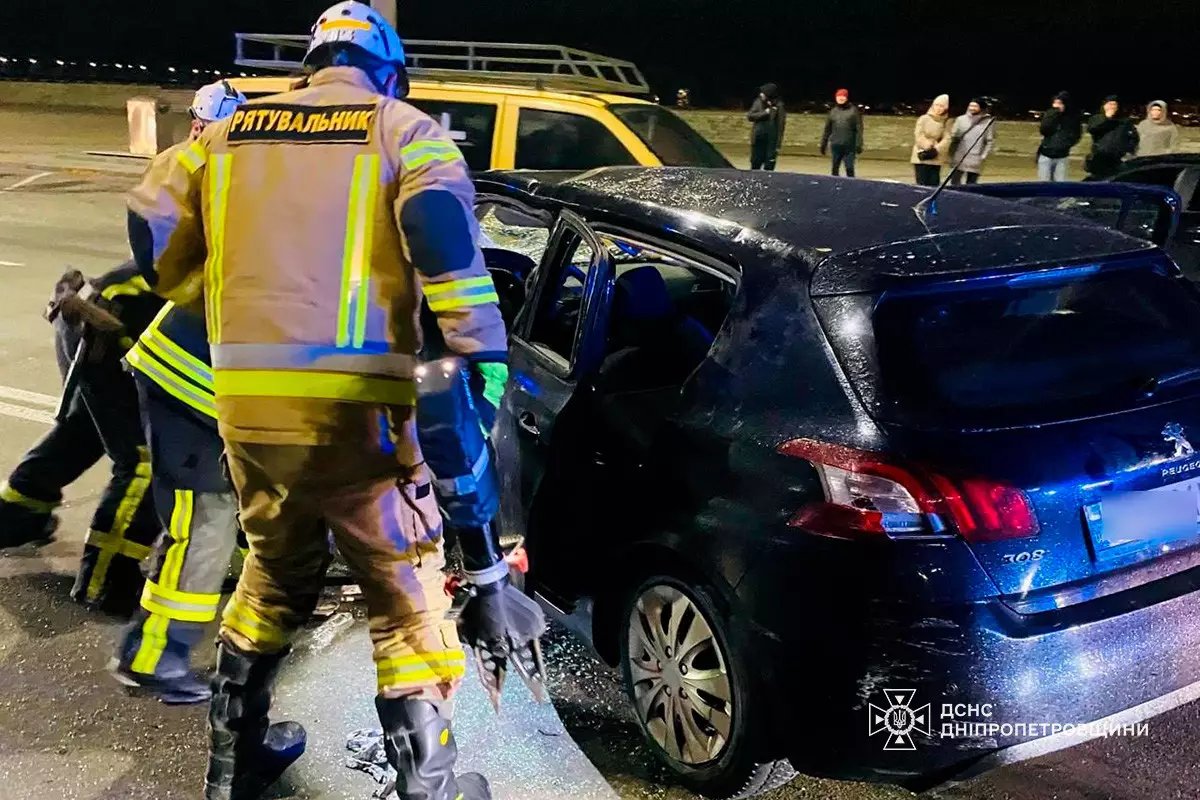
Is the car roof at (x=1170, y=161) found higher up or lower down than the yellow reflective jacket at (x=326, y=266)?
higher up

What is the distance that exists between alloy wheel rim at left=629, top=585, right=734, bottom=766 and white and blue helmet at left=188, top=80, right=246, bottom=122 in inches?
74.6

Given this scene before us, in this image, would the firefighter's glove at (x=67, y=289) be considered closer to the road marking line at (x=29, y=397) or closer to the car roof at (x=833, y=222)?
the car roof at (x=833, y=222)

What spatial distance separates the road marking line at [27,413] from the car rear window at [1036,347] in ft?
15.6

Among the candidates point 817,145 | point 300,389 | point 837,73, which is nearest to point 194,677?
point 300,389

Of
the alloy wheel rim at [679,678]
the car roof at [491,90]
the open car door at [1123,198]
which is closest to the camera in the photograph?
the alloy wheel rim at [679,678]

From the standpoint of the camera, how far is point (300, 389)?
2496mm

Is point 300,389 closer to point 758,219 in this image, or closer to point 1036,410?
point 758,219

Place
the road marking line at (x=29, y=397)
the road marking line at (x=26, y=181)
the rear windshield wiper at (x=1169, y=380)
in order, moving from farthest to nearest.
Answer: the road marking line at (x=26, y=181)
the road marking line at (x=29, y=397)
the rear windshield wiper at (x=1169, y=380)

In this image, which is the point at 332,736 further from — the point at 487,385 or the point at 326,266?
the point at 326,266

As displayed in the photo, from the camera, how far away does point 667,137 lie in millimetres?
7906

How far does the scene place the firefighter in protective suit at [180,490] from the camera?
3164 millimetres

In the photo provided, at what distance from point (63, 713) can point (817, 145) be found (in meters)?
22.4

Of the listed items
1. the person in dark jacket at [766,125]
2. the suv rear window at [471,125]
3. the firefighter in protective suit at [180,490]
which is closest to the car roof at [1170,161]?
the suv rear window at [471,125]

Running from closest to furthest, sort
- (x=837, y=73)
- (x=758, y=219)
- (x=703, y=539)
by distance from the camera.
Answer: (x=703, y=539) < (x=758, y=219) < (x=837, y=73)
